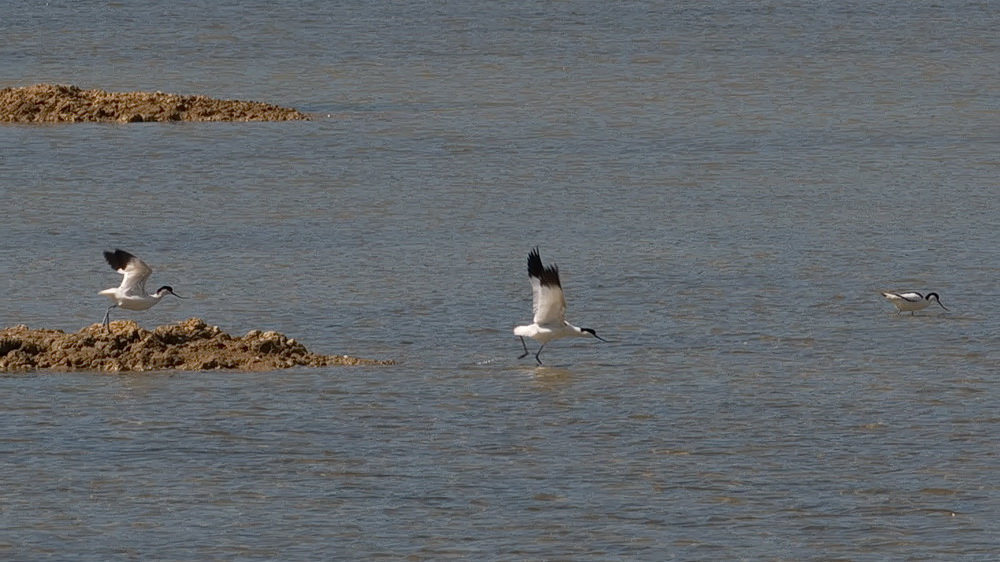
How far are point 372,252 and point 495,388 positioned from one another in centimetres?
720

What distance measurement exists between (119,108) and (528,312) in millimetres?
18628

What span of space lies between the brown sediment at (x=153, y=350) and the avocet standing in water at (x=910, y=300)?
5.41m

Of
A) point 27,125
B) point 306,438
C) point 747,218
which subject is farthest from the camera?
point 27,125

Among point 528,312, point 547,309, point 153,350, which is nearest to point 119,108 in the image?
point 528,312

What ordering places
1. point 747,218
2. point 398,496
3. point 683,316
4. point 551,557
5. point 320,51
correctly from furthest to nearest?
point 320,51 < point 747,218 < point 683,316 < point 398,496 < point 551,557

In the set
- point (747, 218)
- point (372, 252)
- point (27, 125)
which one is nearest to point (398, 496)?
point (372, 252)

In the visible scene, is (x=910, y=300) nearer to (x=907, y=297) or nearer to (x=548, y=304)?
(x=907, y=297)

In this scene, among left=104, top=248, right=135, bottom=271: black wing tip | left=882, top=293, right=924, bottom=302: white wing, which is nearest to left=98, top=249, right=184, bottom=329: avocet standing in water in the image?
left=104, top=248, right=135, bottom=271: black wing tip

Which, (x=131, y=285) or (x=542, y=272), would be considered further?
(x=131, y=285)

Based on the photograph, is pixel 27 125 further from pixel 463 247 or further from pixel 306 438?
pixel 306 438

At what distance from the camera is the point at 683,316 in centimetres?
2141

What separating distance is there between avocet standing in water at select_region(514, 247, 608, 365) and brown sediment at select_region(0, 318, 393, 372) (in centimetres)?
136

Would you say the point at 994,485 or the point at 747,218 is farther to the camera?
the point at 747,218

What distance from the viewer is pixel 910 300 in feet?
69.5
